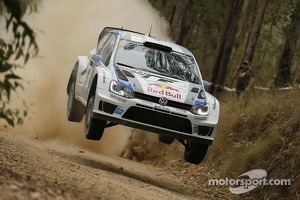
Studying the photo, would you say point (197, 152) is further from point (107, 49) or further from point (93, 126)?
point (107, 49)

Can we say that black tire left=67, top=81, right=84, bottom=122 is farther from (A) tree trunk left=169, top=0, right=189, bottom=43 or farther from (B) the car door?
(A) tree trunk left=169, top=0, right=189, bottom=43

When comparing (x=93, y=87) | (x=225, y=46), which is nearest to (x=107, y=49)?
(x=93, y=87)

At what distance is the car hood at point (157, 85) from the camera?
36.0ft

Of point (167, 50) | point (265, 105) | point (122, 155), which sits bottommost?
point (122, 155)

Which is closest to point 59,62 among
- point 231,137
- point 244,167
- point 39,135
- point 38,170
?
point 39,135

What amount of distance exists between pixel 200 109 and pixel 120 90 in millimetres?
1431

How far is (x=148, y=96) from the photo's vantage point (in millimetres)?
10906

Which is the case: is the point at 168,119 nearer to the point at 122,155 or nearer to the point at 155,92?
the point at 155,92

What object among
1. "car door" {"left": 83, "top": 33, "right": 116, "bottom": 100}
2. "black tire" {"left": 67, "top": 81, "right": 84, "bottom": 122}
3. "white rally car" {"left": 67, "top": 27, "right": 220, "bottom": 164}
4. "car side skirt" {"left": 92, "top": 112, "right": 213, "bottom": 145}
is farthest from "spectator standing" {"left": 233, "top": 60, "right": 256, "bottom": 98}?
"car side skirt" {"left": 92, "top": 112, "right": 213, "bottom": 145}

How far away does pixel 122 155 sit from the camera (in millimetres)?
16844

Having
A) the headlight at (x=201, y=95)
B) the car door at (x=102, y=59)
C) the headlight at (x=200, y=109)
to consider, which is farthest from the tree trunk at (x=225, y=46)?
the headlight at (x=200, y=109)

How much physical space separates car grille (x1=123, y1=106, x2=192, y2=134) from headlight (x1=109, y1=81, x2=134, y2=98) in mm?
238

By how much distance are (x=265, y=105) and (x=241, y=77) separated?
4063 mm

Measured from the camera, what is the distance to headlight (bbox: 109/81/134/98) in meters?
10.9
